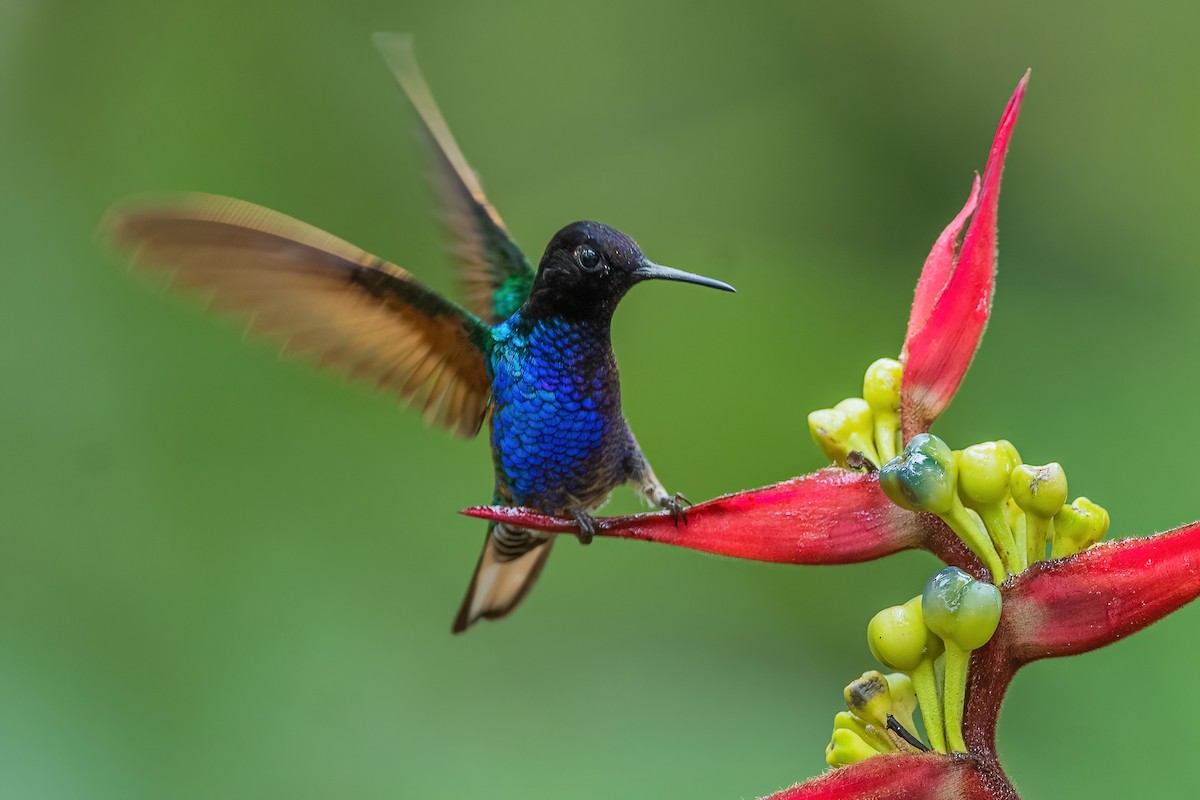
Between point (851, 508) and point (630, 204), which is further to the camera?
point (630, 204)

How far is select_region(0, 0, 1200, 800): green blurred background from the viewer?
2.25 metres

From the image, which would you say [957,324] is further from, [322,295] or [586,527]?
[322,295]

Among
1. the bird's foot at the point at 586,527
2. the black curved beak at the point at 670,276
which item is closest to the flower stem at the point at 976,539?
the bird's foot at the point at 586,527

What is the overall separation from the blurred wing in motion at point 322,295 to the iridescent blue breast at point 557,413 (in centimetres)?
7

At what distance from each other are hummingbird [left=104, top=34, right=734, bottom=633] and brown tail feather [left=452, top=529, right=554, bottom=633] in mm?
21

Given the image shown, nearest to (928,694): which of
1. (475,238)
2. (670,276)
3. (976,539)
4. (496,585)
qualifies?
(976,539)

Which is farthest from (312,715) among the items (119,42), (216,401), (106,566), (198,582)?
(119,42)

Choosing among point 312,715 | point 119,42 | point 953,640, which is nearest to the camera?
point 953,640

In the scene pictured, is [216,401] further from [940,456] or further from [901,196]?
[940,456]

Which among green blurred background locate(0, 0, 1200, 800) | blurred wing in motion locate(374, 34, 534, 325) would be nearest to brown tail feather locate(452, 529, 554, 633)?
blurred wing in motion locate(374, 34, 534, 325)

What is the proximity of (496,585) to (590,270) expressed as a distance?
0.58 metres

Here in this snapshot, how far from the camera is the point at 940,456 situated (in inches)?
36.0

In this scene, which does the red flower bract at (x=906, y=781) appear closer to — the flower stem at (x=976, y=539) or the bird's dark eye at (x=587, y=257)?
the flower stem at (x=976, y=539)

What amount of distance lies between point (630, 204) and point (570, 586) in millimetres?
924
